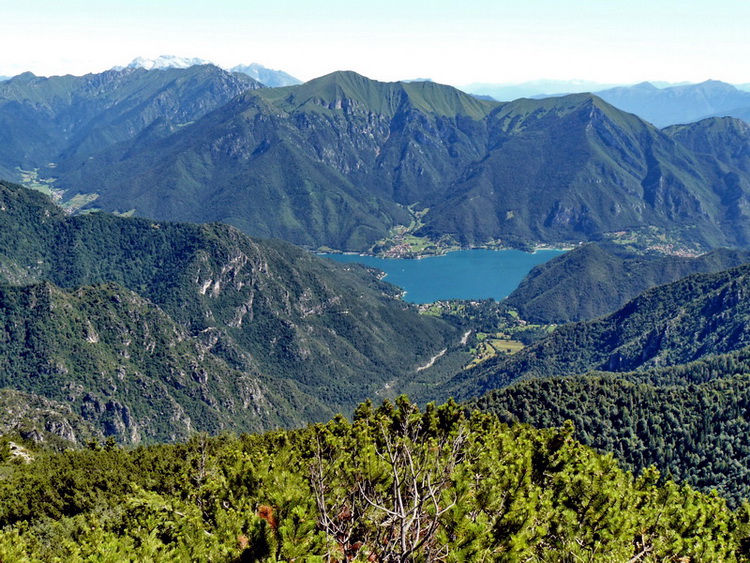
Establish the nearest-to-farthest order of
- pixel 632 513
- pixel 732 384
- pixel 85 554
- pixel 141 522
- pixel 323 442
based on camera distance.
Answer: pixel 85 554, pixel 632 513, pixel 141 522, pixel 323 442, pixel 732 384

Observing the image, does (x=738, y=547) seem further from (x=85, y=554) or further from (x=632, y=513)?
(x=85, y=554)

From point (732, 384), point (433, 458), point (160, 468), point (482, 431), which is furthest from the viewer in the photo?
point (732, 384)

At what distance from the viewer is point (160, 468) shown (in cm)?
9594

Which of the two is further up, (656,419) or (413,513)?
(413,513)

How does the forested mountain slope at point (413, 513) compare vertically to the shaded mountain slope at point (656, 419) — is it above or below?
above

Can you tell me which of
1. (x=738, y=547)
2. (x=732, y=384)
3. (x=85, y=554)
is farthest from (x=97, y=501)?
(x=732, y=384)

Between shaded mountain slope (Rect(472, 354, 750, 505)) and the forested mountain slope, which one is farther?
shaded mountain slope (Rect(472, 354, 750, 505))

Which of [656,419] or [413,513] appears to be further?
[656,419]

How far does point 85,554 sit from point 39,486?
5237cm

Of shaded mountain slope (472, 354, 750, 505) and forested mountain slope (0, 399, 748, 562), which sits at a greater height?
forested mountain slope (0, 399, 748, 562)

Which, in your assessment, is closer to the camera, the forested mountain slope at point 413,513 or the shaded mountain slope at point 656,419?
the forested mountain slope at point 413,513

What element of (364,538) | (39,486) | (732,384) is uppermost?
(364,538)

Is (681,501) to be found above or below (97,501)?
above

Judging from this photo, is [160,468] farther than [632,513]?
Yes
